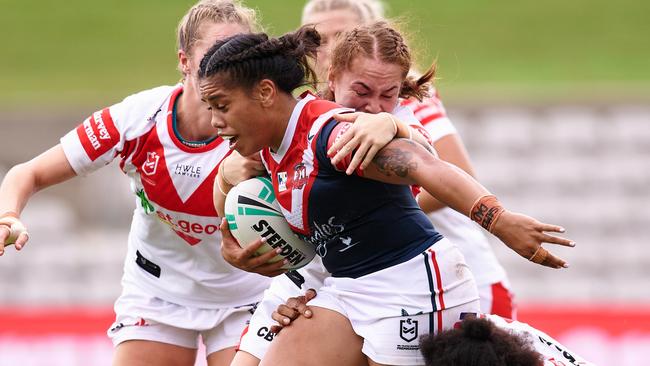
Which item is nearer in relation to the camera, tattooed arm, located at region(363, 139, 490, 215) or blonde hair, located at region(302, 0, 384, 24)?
tattooed arm, located at region(363, 139, 490, 215)

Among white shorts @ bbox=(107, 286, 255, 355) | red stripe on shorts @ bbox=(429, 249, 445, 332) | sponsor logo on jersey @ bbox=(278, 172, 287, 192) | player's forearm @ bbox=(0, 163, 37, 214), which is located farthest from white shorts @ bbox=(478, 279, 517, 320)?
player's forearm @ bbox=(0, 163, 37, 214)

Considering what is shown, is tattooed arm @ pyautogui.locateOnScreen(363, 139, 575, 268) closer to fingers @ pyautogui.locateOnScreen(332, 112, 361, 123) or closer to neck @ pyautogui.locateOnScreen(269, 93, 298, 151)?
fingers @ pyautogui.locateOnScreen(332, 112, 361, 123)

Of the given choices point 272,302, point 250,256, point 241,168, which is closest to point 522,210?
point 272,302

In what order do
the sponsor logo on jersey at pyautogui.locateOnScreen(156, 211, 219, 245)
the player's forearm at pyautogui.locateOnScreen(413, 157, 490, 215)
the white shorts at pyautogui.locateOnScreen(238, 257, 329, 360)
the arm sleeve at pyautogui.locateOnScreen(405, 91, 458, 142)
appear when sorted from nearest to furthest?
the player's forearm at pyautogui.locateOnScreen(413, 157, 490, 215)
the white shorts at pyautogui.locateOnScreen(238, 257, 329, 360)
the sponsor logo on jersey at pyautogui.locateOnScreen(156, 211, 219, 245)
the arm sleeve at pyautogui.locateOnScreen(405, 91, 458, 142)

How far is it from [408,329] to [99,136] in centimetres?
179

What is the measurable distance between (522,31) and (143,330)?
17705 millimetres

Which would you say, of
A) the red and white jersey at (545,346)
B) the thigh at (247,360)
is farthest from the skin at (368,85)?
the thigh at (247,360)

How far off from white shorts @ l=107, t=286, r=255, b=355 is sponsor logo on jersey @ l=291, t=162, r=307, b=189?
151 cm

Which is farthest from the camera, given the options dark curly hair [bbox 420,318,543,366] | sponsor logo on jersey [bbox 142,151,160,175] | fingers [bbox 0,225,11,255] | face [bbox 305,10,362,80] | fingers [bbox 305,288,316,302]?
face [bbox 305,10,362,80]

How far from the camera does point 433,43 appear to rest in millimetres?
21422

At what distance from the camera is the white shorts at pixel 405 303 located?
13.6 feet

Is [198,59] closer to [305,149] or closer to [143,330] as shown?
[305,149]

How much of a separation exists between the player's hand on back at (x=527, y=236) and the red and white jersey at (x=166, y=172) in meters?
1.72

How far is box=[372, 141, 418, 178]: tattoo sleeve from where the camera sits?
3.93 meters
